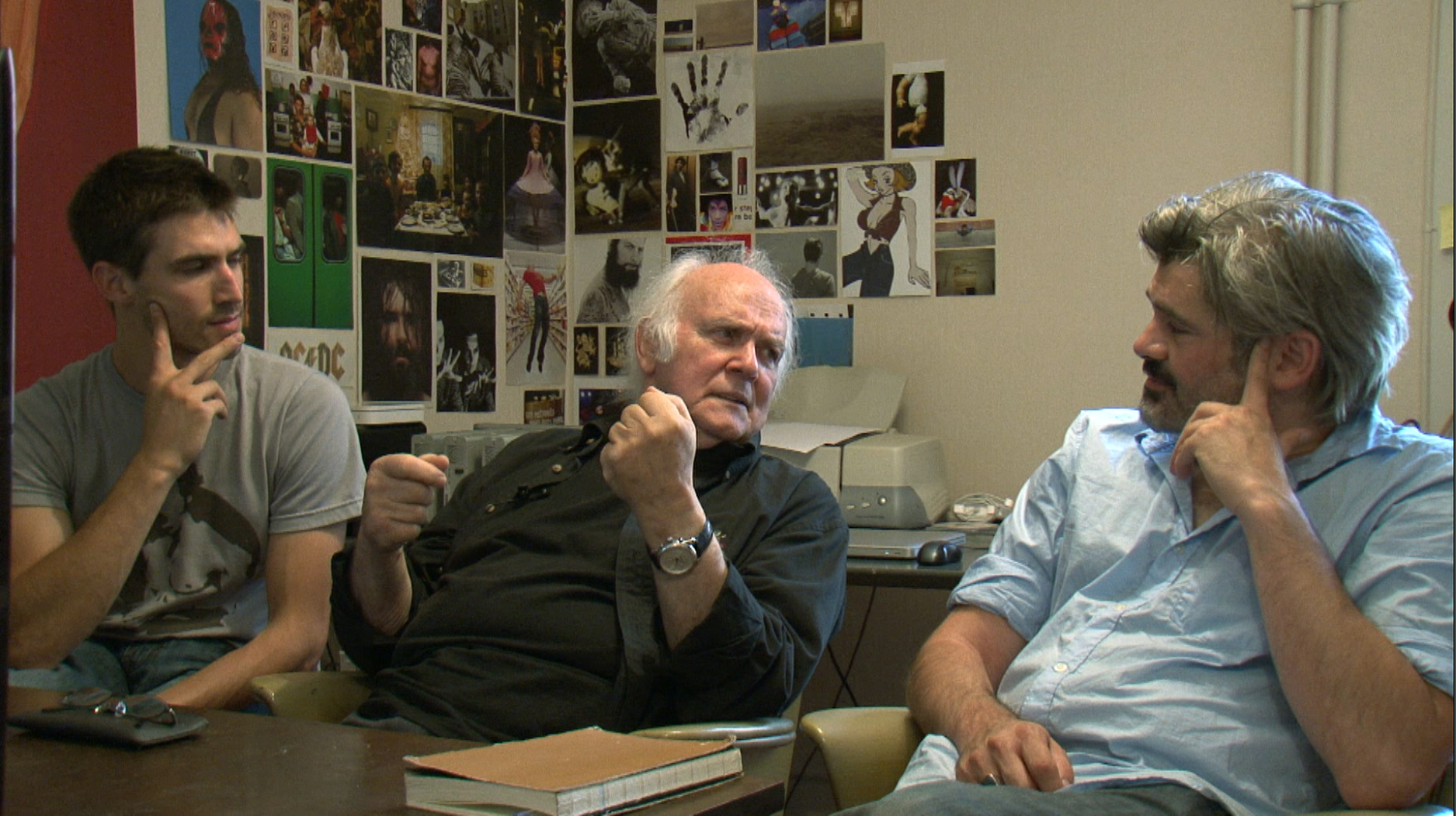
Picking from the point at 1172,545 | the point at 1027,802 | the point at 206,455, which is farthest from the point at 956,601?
the point at 206,455

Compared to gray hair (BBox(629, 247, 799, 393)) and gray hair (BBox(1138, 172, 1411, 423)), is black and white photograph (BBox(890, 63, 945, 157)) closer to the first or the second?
gray hair (BBox(629, 247, 799, 393))

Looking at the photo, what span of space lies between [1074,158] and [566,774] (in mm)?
2423

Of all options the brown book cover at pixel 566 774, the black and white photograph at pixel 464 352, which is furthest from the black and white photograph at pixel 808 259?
the brown book cover at pixel 566 774

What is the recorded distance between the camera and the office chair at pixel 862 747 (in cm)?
151

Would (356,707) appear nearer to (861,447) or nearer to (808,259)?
(861,447)

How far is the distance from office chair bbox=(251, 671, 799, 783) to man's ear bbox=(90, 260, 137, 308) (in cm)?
69

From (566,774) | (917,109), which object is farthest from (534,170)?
(566,774)

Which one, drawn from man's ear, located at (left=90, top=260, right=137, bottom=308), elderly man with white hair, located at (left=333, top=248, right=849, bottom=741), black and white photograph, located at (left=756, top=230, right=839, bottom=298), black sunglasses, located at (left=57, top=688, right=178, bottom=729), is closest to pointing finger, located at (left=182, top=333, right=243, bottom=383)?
man's ear, located at (left=90, top=260, right=137, bottom=308)

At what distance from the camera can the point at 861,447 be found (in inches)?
108

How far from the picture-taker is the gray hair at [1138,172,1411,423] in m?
1.47

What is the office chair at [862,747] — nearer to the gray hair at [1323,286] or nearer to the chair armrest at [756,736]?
the chair armrest at [756,736]

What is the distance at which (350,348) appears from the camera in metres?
2.96

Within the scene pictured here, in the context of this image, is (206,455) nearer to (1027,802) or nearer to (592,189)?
(1027,802)

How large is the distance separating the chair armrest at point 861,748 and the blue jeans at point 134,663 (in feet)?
3.15
